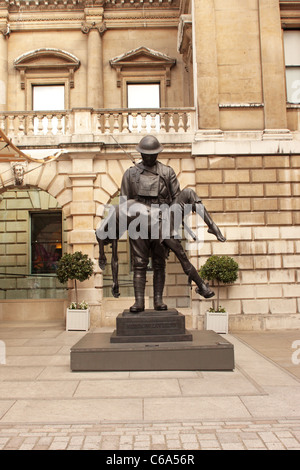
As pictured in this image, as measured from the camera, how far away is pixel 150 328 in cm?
688

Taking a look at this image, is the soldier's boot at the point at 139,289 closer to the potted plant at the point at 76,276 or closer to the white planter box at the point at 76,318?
the potted plant at the point at 76,276

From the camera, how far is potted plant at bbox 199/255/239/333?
11.6 meters

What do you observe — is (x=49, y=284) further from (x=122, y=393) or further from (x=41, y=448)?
(x=41, y=448)

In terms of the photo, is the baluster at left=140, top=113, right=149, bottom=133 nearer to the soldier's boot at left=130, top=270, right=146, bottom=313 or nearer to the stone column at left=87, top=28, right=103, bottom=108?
the stone column at left=87, top=28, right=103, bottom=108

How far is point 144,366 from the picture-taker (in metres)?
6.47

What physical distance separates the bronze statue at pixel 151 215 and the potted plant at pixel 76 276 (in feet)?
15.8

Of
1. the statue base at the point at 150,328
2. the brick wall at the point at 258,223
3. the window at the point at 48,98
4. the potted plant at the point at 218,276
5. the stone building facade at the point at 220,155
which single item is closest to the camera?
the statue base at the point at 150,328

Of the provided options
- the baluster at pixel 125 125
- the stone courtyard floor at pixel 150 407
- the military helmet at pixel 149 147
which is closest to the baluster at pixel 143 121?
the baluster at pixel 125 125

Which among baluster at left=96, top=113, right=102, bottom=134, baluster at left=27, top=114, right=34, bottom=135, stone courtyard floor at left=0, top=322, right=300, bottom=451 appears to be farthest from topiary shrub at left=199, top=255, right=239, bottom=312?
baluster at left=27, top=114, right=34, bottom=135

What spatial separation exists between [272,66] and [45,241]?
10489 mm

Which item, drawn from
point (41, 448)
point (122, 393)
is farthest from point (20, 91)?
point (41, 448)

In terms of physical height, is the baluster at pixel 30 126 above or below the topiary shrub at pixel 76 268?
above

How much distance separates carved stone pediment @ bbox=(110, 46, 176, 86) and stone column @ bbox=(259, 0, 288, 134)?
436cm

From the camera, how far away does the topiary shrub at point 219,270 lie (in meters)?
11.6
